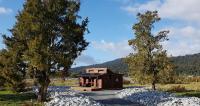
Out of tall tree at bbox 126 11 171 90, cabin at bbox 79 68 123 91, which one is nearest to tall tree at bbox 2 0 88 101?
tall tree at bbox 126 11 171 90

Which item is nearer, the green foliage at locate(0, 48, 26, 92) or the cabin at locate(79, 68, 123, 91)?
the green foliage at locate(0, 48, 26, 92)

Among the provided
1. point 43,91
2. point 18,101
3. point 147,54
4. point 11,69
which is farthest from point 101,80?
point 18,101

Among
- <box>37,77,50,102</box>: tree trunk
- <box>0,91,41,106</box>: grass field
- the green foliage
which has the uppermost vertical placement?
the green foliage

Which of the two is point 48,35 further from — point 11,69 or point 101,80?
point 101,80

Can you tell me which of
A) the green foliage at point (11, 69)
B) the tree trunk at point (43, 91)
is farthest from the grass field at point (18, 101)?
the green foliage at point (11, 69)

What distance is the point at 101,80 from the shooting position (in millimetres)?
78625

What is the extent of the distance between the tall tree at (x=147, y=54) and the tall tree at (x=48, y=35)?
56.7ft

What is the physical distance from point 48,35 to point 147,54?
22809mm

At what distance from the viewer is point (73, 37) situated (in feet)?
156

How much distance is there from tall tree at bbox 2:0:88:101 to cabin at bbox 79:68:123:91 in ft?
100

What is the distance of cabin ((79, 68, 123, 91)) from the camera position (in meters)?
79.0

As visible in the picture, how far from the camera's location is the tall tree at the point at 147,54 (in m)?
63.7

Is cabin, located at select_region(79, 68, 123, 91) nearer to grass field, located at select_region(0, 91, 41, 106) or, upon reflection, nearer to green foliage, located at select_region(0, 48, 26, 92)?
green foliage, located at select_region(0, 48, 26, 92)

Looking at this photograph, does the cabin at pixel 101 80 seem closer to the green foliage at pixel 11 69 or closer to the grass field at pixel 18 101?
the green foliage at pixel 11 69
